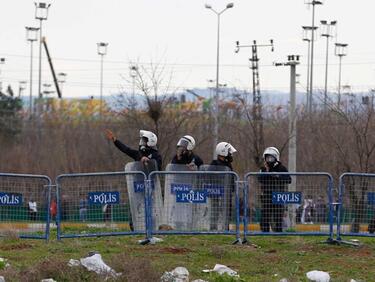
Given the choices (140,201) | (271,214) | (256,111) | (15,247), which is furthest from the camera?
(256,111)

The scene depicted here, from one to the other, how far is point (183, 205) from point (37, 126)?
172ft

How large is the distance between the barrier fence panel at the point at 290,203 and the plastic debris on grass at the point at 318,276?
345 cm

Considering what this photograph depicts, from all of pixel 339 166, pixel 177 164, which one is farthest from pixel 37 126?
pixel 177 164

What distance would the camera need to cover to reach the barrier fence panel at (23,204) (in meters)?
17.3

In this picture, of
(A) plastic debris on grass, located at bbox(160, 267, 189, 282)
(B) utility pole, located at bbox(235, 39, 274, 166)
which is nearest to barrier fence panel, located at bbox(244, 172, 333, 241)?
(A) plastic debris on grass, located at bbox(160, 267, 189, 282)

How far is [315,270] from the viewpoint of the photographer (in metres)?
14.4

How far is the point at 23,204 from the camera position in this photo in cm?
1748

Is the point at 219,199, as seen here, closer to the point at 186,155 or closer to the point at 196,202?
the point at 196,202

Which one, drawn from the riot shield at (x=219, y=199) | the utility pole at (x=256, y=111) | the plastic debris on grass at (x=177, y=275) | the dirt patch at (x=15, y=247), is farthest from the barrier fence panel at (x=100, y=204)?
the utility pole at (x=256, y=111)

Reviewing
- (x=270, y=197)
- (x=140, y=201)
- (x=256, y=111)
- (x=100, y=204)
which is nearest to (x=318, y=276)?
(x=270, y=197)

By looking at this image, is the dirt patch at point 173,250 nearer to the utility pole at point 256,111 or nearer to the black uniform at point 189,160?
the black uniform at point 189,160

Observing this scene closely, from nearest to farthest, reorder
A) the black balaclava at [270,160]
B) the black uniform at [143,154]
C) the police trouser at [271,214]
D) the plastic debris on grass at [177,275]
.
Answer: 1. the plastic debris on grass at [177,275]
2. the police trouser at [271,214]
3. the black balaclava at [270,160]
4. the black uniform at [143,154]

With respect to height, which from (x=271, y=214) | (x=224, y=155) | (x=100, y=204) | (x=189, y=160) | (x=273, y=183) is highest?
(x=224, y=155)

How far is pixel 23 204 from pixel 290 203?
4.44 m
